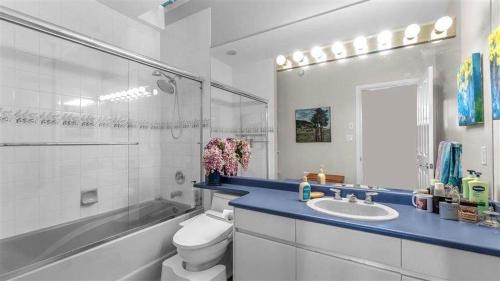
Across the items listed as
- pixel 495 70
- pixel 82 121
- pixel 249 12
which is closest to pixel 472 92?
pixel 495 70

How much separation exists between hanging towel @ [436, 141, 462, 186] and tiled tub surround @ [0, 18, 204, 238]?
200 cm

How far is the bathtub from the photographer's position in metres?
1.45

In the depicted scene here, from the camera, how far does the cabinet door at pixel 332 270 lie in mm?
1131

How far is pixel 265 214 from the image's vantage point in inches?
57.9

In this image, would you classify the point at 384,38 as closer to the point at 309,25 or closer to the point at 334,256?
the point at 309,25

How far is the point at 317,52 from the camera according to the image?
1923 millimetres

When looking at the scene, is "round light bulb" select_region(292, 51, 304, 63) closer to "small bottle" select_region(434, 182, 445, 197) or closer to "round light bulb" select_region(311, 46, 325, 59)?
"round light bulb" select_region(311, 46, 325, 59)

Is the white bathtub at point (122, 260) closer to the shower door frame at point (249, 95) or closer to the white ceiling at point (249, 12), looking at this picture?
the shower door frame at point (249, 95)

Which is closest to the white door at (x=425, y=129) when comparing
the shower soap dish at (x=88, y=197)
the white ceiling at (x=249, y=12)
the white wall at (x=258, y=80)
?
the white ceiling at (x=249, y=12)

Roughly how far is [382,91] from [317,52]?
0.60 metres

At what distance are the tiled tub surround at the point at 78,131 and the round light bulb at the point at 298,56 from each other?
3.59 ft

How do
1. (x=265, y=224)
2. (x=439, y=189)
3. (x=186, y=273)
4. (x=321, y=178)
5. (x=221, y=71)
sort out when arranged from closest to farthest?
(x=439, y=189) → (x=265, y=224) → (x=186, y=273) → (x=321, y=178) → (x=221, y=71)

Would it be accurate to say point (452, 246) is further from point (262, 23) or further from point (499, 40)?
point (262, 23)

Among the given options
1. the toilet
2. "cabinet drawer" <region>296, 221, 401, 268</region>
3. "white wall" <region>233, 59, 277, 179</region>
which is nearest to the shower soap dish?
the toilet
